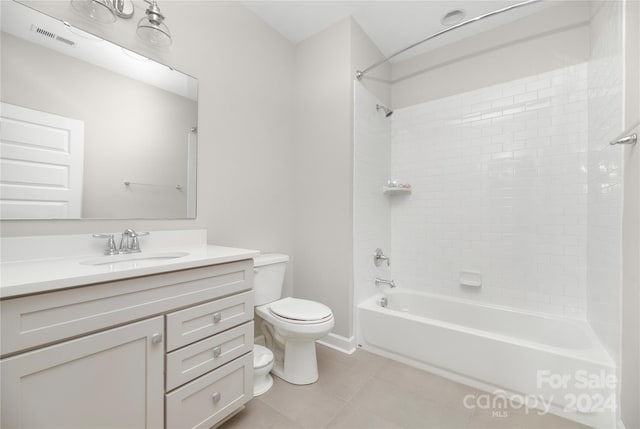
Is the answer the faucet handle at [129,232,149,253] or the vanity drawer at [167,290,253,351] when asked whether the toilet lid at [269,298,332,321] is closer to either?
the vanity drawer at [167,290,253,351]

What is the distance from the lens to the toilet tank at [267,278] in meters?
1.89

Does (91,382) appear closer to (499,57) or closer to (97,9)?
(97,9)

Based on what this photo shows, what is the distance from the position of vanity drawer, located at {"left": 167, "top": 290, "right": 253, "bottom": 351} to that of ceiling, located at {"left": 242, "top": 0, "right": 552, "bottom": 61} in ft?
7.00

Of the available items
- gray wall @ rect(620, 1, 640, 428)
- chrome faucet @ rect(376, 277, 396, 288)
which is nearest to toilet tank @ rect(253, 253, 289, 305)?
chrome faucet @ rect(376, 277, 396, 288)

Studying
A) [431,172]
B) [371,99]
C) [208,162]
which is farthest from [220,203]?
[431,172]

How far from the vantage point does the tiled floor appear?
143 cm

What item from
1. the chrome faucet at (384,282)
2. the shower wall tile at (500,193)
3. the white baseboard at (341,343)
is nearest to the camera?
the shower wall tile at (500,193)

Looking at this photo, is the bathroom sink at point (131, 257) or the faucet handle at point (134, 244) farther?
the faucet handle at point (134, 244)

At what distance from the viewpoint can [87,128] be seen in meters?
1.37

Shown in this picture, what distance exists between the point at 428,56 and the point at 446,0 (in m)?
0.62

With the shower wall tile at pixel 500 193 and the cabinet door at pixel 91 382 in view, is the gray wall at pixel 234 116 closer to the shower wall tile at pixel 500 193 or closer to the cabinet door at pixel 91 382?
the cabinet door at pixel 91 382

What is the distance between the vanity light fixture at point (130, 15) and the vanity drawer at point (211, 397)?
1.81 meters

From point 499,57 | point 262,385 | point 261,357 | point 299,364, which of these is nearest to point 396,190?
point 499,57

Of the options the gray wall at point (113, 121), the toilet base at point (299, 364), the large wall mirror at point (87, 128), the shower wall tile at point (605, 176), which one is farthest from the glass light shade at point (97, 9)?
the shower wall tile at point (605, 176)
